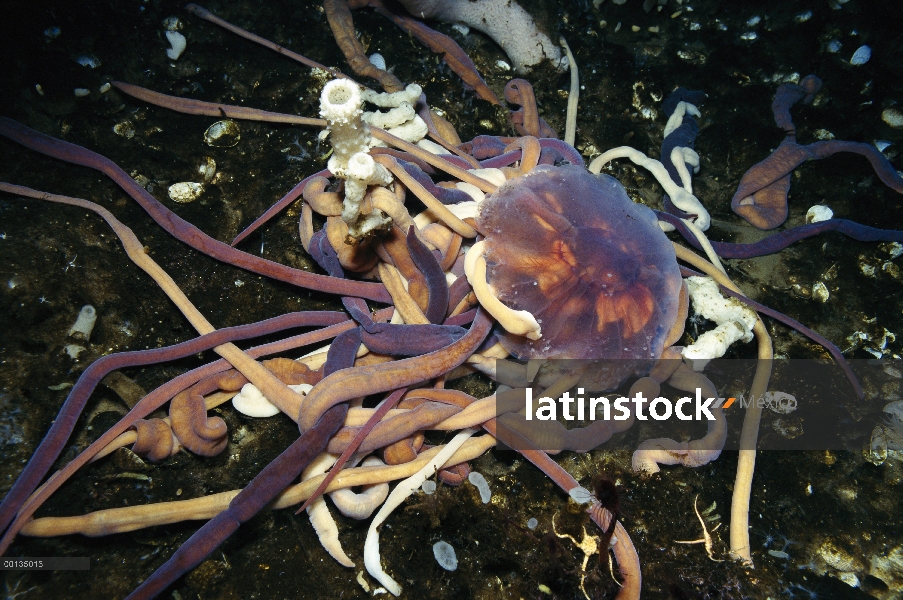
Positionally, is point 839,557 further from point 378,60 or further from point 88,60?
point 88,60

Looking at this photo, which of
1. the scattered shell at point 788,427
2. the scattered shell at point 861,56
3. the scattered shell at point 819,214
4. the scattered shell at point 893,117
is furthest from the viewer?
the scattered shell at point 861,56

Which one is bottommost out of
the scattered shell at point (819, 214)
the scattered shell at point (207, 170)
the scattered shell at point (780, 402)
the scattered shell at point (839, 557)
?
the scattered shell at point (839, 557)

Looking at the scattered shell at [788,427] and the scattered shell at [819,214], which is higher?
the scattered shell at [819,214]

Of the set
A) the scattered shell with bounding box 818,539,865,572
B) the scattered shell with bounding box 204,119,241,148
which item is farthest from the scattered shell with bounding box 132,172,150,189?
the scattered shell with bounding box 818,539,865,572

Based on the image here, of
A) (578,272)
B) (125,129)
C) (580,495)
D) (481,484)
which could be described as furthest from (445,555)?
(125,129)

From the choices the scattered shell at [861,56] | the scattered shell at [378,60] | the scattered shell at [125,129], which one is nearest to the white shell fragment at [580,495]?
the scattered shell at [378,60]

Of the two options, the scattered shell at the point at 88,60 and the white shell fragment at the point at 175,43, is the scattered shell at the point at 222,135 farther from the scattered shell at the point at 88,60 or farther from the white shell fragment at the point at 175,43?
the scattered shell at the point at 88,60

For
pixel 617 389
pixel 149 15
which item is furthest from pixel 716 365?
pixel 149 15

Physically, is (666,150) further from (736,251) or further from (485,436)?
(485,436)
